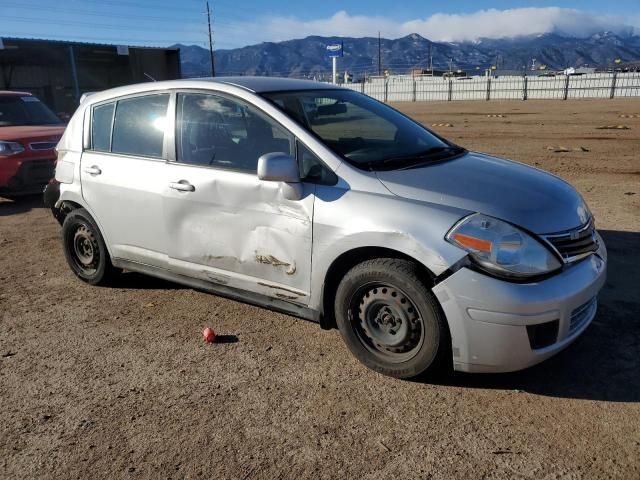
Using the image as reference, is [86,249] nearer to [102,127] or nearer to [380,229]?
[102,127]

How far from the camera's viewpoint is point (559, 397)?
3.09m

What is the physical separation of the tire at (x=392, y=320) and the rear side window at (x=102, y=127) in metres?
2.61

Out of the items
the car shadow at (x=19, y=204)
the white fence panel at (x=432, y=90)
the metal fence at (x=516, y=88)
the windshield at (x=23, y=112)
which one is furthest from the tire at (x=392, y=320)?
the white fence panel at (x=432, y=90)

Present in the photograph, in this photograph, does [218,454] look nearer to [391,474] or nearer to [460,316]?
[391,474]

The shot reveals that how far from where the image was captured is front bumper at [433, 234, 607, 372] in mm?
2830

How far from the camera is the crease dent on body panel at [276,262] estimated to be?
3.54 m

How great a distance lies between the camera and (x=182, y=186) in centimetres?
399

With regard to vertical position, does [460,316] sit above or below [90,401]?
above

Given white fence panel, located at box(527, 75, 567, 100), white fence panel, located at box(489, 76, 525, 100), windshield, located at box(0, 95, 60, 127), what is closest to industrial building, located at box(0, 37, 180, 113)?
windshield, located at box(0, 95, 60, 127)

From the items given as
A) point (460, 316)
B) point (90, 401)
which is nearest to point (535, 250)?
point (460, 316)

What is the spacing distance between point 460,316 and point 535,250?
531 millimetres

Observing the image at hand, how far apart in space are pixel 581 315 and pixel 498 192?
85 centimetres

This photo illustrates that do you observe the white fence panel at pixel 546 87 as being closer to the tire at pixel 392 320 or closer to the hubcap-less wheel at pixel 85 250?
the hubcap-less wheel at pixel 85 250

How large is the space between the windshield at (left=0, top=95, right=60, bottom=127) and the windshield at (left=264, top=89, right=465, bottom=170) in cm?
751
